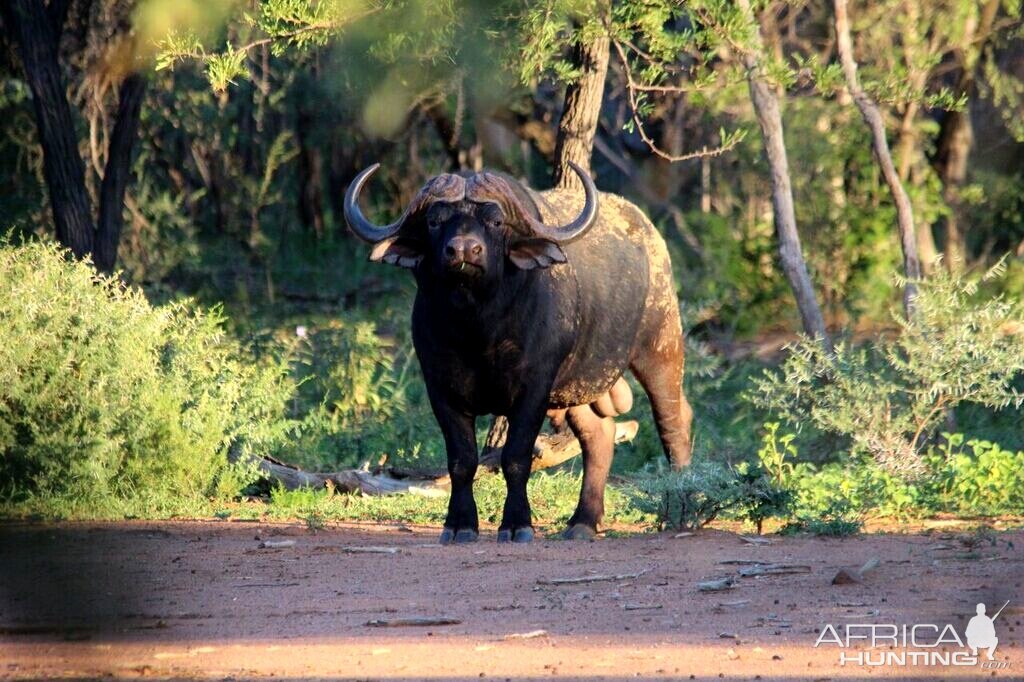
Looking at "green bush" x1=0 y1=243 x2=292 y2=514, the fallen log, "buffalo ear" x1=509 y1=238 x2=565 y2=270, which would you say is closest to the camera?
"buffalo ear" x1=509 y1=238 x2=565 y2=270

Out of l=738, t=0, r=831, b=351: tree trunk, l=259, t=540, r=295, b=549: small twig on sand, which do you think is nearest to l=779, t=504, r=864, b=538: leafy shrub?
l=259, t=540, r=295, b=549: small twig on sand

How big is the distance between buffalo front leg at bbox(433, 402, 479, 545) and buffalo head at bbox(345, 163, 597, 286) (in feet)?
2.90

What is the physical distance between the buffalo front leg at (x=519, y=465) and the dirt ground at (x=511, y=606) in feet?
0.85

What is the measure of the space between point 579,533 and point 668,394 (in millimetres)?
1816

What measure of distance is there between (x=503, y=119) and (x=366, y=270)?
139 inches

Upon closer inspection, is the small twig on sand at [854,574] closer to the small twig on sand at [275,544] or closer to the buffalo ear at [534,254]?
the buffalo ear at [534,254]

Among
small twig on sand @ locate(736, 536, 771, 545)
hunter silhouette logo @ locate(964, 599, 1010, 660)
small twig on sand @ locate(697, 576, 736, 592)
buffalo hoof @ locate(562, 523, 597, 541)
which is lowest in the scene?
buffalo hoof @ locate(562, 523, 597, 541)

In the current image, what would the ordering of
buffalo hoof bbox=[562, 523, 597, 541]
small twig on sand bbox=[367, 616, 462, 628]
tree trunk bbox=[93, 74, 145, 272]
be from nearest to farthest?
small twig on sand bbox=[367, 616, 462, 628] → buffalo hoof bbox=[562, 523, 597, 541] → tree trunk bbox=[93, 74, 145, 272]

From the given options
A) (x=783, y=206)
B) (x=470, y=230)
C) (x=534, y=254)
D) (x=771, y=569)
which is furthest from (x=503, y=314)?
(x=783, y=206)

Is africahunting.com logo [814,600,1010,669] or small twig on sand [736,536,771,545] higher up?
africahunting.com logo [814,600,1010,669]

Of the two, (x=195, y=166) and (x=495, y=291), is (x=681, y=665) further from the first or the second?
(x=195, y=166)

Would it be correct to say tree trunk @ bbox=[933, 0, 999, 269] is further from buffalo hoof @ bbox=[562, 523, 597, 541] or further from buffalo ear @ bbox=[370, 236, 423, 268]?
buffalo ear @ bbox=[370, 236, 423, 268]

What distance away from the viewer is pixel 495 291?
8258 millimetres

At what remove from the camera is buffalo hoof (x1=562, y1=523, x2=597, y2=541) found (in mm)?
8562
